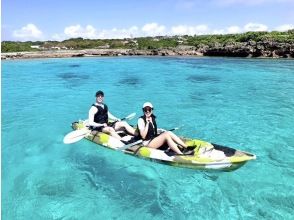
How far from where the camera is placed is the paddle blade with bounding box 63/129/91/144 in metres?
11.0

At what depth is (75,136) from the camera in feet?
36.4

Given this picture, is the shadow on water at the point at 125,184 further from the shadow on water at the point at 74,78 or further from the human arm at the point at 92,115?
the shadow on water at the point at 74,78

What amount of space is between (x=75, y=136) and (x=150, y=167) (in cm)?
285

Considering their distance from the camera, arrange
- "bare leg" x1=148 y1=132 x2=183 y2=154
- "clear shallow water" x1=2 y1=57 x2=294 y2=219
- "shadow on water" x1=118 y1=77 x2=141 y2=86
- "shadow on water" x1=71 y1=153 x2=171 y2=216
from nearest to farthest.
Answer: "clear shallow water" x1=2 y1=57 x2=294 y2=219 → "shadow on water" x1=71 y1=153 x2=171 y2=216 → "bare leg" x1=148 y1=132 x2=183 y2=154 → "shadow on water" x1=118 y1=77 x2=141 y2=86

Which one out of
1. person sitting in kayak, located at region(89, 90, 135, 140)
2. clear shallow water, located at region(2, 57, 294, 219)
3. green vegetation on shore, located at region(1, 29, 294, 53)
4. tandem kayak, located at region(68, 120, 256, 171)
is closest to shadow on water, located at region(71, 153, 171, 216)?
clear shallow water, located at region(2, 57, 294, 219)

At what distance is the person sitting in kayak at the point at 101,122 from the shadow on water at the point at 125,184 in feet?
3.34

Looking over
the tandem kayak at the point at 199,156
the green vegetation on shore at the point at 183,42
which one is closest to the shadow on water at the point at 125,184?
the tandem kayak at the point at 199,156

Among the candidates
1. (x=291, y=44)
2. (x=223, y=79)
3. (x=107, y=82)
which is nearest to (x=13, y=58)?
(x=107, y=82)

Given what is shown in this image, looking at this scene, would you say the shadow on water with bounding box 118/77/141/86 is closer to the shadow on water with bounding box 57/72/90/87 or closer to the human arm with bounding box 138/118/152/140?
the shadow on water with bounding box 57/72/90/87

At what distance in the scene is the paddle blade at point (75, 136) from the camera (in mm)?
10953

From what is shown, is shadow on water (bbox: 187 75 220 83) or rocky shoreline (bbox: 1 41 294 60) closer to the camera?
shadow on water (bbox: 187 75 220 83)

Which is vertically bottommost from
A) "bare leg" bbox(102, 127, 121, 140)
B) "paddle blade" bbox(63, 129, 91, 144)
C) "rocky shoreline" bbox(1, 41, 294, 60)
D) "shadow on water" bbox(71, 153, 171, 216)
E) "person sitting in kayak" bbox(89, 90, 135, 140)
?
"shadow on water" bbox(71, 153, 171, 216)

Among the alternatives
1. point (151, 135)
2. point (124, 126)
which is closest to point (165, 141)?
point (151, 135)

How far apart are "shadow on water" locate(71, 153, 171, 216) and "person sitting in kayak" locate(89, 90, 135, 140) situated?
1017 millimetres
